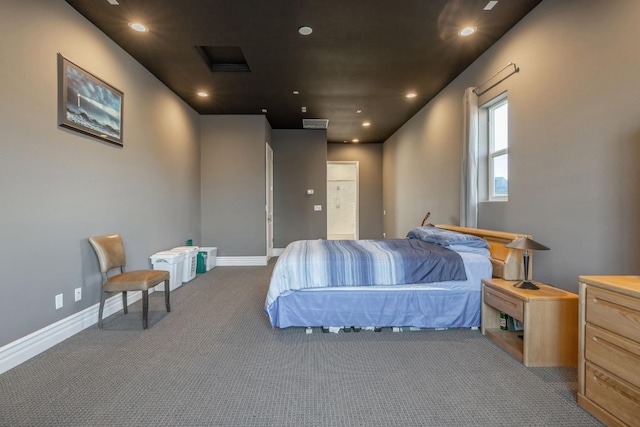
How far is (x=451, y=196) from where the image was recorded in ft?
13.3

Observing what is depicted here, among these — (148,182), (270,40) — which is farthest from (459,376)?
(148,182)

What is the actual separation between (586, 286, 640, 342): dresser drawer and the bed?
111cm

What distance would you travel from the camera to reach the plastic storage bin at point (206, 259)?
484cm

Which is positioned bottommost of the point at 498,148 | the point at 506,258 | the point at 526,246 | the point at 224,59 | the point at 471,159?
the point at 506,258

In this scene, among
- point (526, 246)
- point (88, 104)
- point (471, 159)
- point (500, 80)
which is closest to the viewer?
point (526, 246)

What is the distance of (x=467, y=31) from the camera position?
2838mm

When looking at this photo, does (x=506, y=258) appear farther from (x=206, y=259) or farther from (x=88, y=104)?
(x=206, y=259)

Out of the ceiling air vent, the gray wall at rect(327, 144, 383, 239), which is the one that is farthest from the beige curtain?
the gray wall at rect(327, 144, 383, 239)

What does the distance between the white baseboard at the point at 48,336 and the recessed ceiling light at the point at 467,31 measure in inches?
182

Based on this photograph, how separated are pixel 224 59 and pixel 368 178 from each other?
16.4ft

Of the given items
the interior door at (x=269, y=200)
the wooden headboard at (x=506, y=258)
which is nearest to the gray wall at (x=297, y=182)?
Answer: the interior door at (x=269, y=200)

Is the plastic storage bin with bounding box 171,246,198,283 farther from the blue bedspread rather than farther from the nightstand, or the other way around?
the nightstand

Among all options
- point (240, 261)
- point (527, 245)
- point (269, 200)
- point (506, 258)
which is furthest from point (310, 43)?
point (240, 261)

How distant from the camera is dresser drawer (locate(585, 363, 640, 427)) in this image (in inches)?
50.9
